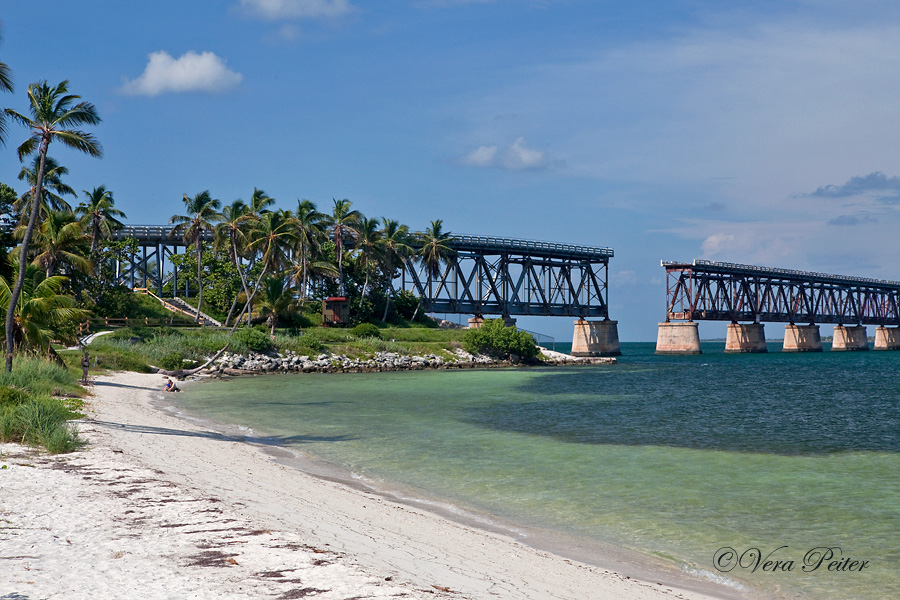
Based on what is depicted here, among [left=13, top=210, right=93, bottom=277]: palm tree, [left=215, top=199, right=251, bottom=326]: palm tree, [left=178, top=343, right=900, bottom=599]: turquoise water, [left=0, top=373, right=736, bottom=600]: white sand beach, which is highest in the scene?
[left=215, top=199, right=251, bottom=326]: palm tree

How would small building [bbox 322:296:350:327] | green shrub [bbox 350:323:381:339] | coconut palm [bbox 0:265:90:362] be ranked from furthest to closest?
small building [bbox 322:296:350:327] < green shrub [bbox 350:323:381:339] < coconut palm [bbox 0:265:90:362]

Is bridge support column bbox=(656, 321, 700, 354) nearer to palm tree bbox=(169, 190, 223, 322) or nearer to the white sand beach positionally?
palm tree bbox=(169, 190, 223, 322)

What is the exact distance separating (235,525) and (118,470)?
5117mm

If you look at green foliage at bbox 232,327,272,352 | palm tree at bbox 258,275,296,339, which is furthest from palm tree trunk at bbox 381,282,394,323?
green foliage at bbox 232,327,272,352

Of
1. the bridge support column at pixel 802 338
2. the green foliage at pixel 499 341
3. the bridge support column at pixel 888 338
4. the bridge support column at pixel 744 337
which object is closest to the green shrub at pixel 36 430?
the green foliage at pixel 499 341

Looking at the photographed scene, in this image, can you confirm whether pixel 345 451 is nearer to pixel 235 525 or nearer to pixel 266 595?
pixel 235 525

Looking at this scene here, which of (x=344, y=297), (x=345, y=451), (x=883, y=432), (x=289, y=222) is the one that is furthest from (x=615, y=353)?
(x=345, y=451)

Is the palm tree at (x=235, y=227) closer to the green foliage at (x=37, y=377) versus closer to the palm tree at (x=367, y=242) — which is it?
the palm tree at (x=367, y=242)

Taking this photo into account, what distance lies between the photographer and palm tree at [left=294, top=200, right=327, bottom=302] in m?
73.1

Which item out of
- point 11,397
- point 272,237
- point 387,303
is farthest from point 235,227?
point 11,397

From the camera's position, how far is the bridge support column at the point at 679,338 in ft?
437

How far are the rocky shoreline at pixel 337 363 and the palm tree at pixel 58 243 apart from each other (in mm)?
11972

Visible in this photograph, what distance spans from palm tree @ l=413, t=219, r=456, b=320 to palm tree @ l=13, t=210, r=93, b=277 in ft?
155

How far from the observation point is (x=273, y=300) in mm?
69188
